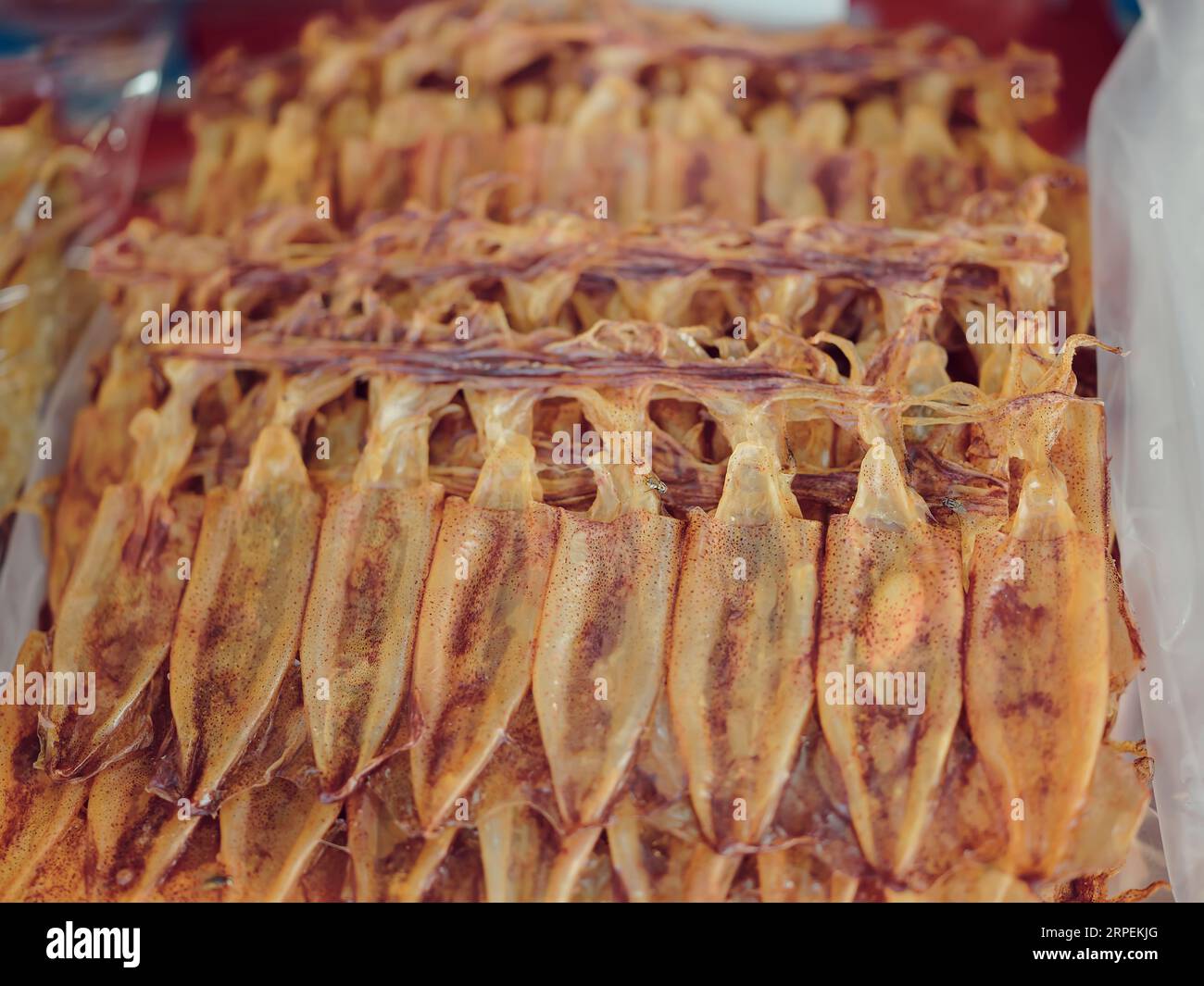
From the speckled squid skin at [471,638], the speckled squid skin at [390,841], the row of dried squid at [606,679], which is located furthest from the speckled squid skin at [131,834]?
the speckled squid skin at [471,638]

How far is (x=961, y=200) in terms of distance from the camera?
206cm

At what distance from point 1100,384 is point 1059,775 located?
2.34ft

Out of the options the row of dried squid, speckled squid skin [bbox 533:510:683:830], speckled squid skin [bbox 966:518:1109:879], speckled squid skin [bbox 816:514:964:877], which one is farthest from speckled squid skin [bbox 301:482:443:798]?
speckled squid skin [bbox 966:518:1109:879]

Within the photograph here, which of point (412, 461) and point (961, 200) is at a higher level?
point (961, 200)

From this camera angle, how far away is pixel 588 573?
156 centimetres

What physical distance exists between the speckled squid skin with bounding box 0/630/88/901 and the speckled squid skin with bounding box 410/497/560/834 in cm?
57

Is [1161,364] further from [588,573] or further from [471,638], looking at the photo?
[471,638]

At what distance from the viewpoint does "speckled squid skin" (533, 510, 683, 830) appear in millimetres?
1473

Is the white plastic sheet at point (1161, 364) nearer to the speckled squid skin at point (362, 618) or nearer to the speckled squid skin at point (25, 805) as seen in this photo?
the speckled squid skin at point (362, 618)

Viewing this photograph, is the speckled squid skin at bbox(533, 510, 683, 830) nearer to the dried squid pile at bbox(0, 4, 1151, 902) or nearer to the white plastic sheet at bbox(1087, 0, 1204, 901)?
the dried squid pile at bbox(0, 4, 1151, 902)

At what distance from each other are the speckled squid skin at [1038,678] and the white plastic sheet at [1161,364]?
0.86ft

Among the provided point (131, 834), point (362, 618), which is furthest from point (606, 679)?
point (131, 834)

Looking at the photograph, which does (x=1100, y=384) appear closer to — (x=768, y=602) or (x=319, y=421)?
(x=768, y=602)
